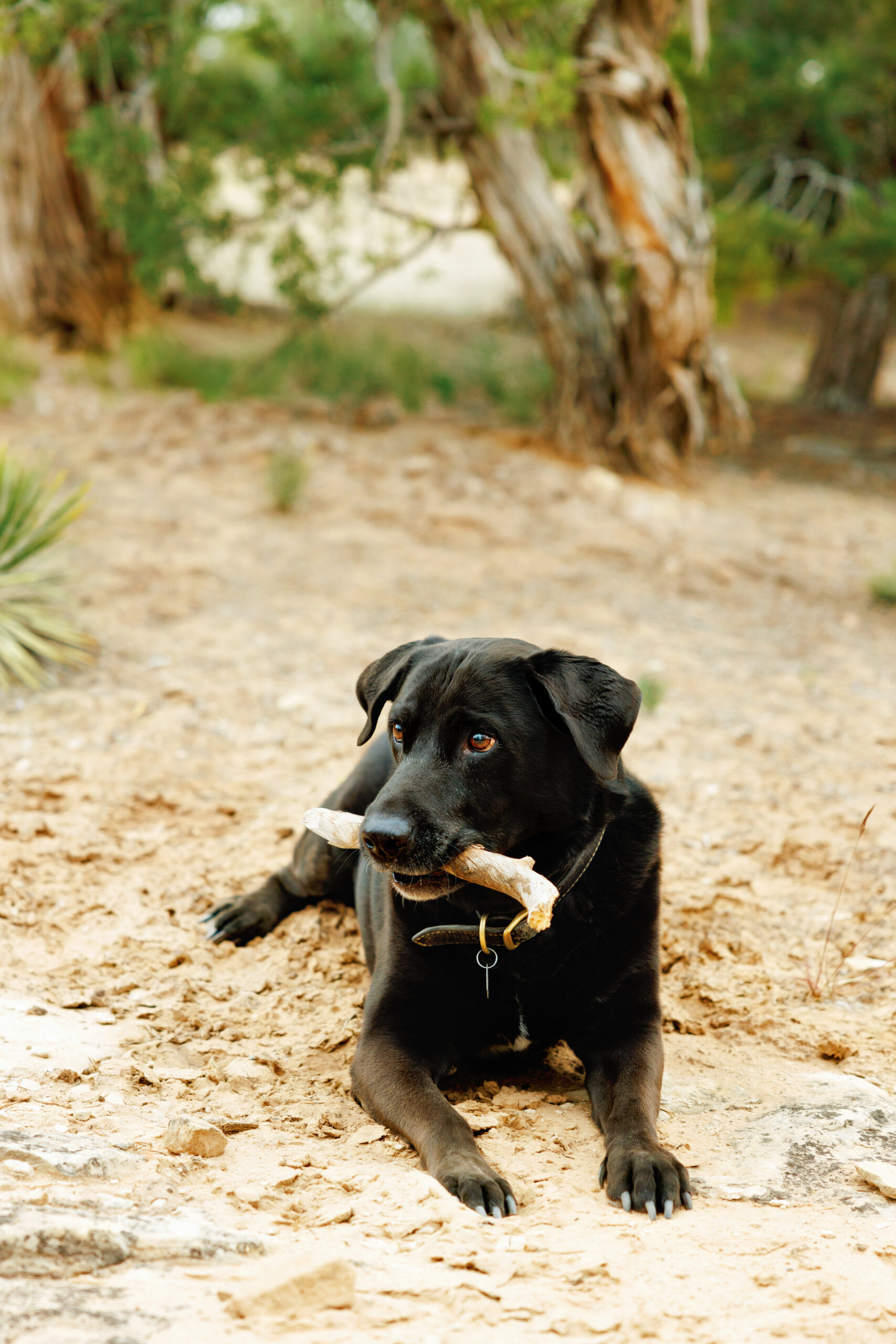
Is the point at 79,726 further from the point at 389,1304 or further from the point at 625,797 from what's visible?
the point at 389,1304

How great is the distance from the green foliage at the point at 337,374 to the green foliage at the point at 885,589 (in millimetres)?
3517

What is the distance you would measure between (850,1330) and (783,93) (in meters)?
10.3

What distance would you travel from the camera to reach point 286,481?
24.8 ft

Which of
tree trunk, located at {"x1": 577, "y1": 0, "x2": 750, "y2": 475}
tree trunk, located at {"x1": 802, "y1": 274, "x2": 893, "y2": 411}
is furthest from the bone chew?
tree trunk, located at {"x1": 802, "y1": 274, "x2": 893, "y2": 411}

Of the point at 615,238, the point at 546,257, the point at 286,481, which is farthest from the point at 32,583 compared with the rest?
the point at 615,238

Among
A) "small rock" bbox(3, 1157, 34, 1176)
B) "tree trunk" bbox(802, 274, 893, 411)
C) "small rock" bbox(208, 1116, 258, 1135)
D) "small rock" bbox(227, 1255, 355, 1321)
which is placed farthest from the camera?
"tree trunk" bbox(802, 274, 893, 411)

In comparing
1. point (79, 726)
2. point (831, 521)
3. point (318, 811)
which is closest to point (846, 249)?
point (831, 521)

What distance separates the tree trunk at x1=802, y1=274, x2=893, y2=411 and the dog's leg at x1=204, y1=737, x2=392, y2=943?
366 inches

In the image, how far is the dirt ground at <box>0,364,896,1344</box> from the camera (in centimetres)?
194

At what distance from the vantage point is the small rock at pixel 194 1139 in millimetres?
2350

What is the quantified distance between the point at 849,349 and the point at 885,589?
5.47 metres

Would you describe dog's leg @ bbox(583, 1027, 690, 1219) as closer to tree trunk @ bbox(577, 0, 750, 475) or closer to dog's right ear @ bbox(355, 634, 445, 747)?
dog's right ear @ bbox(355, 634, 445, 747)

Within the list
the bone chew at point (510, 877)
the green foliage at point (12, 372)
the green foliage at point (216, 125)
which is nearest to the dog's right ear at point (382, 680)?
the bone chew at point (510, 877)

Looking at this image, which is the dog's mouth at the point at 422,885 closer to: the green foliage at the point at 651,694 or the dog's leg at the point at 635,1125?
the dog's leg at the point at 635,1125
